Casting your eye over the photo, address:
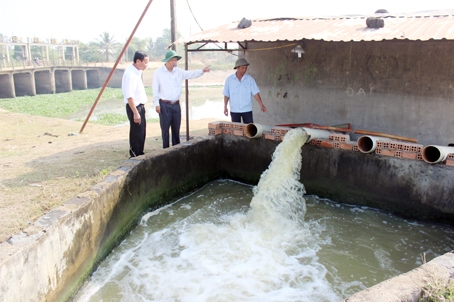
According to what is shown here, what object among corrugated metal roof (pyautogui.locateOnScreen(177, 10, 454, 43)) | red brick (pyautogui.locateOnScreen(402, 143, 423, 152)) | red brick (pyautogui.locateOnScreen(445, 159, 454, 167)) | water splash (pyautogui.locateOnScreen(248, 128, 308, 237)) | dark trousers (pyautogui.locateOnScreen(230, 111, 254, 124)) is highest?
corrugated metal roof (pyautogui.locateOnScreen(177, 10, 454, 43))

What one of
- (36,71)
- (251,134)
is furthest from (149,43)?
(251,134)

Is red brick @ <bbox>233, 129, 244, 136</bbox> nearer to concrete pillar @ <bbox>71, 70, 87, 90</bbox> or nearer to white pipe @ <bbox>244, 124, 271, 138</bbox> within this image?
white pipe @ <bbox>244, 124, 271, 138</bbox>

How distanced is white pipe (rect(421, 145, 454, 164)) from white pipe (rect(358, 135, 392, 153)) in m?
0.61

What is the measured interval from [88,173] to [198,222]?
176 centimetres

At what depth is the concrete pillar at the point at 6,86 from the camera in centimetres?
2969

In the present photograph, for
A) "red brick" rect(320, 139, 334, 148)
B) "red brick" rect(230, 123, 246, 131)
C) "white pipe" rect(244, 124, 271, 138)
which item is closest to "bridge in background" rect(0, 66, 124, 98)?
"red brick" rect(230, 123, 246, 131)

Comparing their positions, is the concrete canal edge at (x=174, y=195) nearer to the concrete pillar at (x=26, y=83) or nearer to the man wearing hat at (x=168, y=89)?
the man wearing hat at (x=168, y=89)

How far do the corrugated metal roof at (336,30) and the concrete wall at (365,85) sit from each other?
0.40m

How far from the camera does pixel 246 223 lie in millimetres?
5164

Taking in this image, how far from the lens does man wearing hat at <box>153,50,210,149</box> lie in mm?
6145

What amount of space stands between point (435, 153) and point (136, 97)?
14.2 ft

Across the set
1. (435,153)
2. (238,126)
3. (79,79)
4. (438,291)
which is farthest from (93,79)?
(438,291)

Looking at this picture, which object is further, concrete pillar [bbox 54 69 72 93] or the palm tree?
the palm tree

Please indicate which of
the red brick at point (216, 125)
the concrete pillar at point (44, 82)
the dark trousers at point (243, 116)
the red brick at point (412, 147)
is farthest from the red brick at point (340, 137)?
the concrete pillar at point (44, 82)
